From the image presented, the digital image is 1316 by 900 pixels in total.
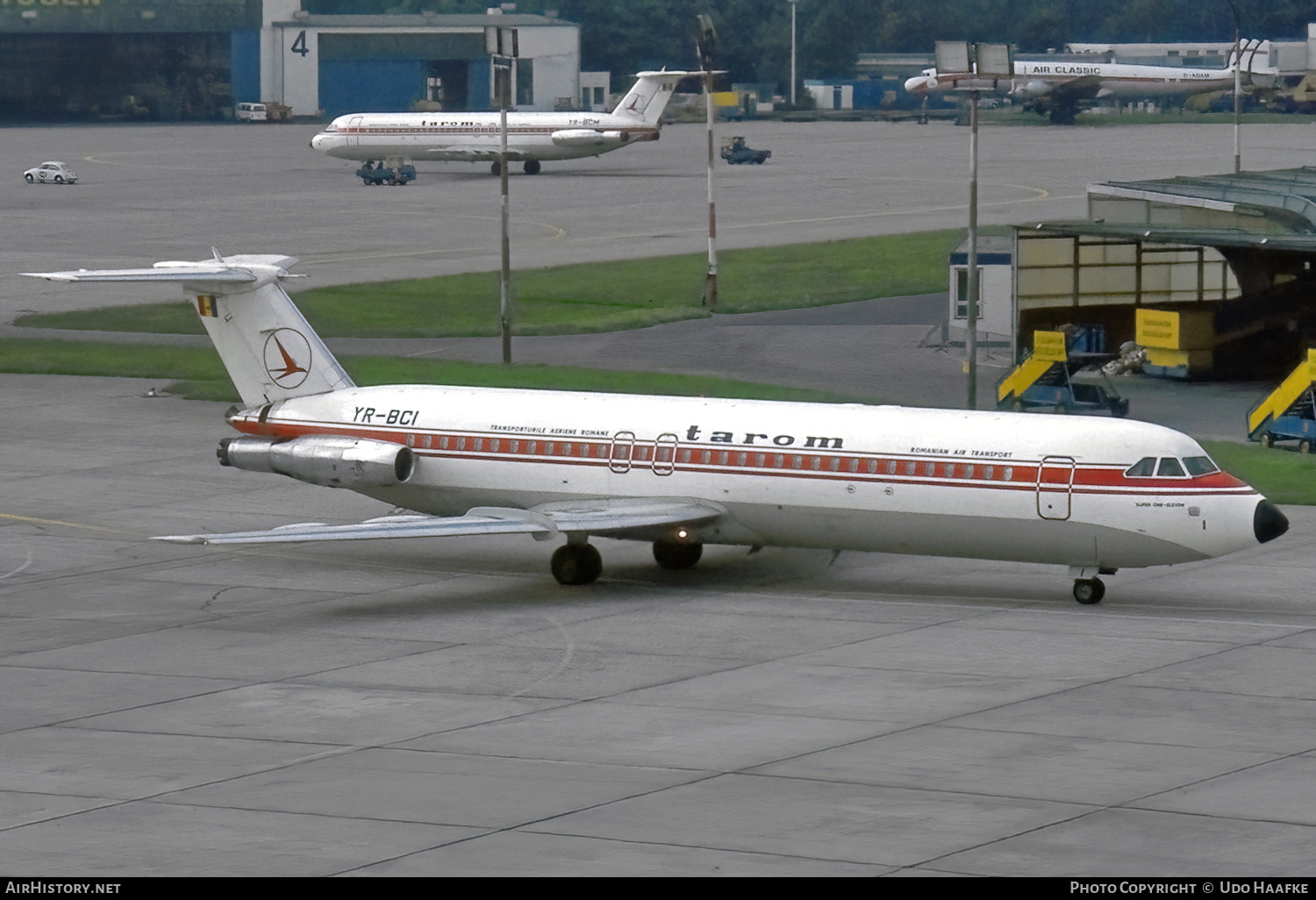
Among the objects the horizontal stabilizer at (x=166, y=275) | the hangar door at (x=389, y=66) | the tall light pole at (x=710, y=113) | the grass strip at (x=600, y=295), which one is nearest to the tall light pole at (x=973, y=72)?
the tall light pole at (x=710, y=113)

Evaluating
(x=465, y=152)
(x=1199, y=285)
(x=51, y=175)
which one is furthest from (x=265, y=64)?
(x=1199, y=285)

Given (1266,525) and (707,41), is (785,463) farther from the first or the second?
(707,41)

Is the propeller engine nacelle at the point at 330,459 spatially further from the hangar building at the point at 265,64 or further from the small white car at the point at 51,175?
the hangar building at the point at 265,64

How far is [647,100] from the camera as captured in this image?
12888cm

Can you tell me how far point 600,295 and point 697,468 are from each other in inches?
1714

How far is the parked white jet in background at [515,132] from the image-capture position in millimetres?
128000

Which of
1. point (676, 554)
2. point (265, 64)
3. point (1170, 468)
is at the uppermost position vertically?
point (265, 64)

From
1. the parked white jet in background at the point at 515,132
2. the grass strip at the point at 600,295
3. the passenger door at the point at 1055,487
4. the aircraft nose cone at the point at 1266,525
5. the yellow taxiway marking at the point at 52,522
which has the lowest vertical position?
the yellow taxiway marking at the point at 52,522

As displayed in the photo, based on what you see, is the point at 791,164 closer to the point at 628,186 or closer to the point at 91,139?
the point at 628,186

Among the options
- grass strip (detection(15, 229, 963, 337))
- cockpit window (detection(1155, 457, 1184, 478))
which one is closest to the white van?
grass strip (detection(15, 229, 963, 337))

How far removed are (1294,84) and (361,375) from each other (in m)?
158

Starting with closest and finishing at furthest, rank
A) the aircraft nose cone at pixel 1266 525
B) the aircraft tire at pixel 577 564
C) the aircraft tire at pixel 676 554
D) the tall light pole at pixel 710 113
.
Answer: the aircraft nose cone at pixel 1266 525 < the aircraft tire at pixel 577 564 < the aircraft tire at pixel 676 554 < the tall light pole at pixel 710 113

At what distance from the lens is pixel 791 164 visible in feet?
460

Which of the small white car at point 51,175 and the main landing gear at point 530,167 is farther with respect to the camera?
the main landing gear at point 530,167
